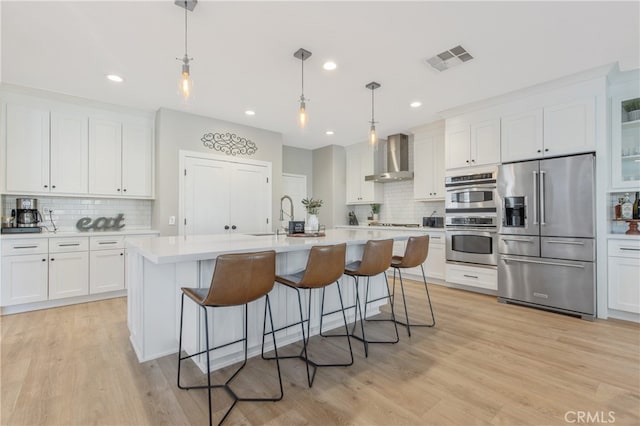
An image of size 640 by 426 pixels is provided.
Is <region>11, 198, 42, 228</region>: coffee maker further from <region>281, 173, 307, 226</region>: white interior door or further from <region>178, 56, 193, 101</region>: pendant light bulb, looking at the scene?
<region>281, 173, 307, 226</region>: white interior door

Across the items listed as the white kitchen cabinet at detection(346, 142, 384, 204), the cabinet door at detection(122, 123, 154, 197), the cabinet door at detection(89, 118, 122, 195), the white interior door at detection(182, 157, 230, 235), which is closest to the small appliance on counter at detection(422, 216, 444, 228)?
the white kitchen cabinet at detection(346, 142, 384, 204)

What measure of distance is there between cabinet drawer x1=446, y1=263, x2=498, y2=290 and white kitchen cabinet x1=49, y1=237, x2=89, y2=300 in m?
5.07

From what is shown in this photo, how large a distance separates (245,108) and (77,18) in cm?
213

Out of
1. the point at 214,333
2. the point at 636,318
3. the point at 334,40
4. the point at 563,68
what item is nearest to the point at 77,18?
the point at 334,40

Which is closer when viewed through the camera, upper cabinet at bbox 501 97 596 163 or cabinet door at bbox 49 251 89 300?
upper cabinet at bbox 501 97 596 163

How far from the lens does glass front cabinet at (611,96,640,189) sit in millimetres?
3352

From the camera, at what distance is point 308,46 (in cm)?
273

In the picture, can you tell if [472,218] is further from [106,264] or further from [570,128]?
[106,264]

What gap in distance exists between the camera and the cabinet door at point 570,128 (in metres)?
3.29

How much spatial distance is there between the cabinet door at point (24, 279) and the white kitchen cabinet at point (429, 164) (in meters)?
5.47

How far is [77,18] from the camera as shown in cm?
237

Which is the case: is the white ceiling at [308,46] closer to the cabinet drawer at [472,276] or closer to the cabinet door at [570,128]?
the cabinet door at [570,128]

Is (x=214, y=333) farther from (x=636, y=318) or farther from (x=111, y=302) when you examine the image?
(x=636, y=318)
